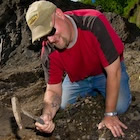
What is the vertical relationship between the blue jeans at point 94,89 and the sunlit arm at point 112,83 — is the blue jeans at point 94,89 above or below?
below

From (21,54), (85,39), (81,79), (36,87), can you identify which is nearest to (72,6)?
(21,54)

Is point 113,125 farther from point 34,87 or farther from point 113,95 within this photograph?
point 34,87

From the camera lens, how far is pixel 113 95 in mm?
2852

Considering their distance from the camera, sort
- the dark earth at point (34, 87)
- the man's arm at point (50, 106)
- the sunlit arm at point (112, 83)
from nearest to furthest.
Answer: the man's arm at point (50, 106)
the sunlit arm at point (112, 83)
the dark earth at point (34, 87)

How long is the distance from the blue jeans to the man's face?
86 centimetres

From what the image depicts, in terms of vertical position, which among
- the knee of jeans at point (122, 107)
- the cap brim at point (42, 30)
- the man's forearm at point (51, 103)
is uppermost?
the cap brim at point (42, 30)

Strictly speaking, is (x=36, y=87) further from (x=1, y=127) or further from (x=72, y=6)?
(x=72, y=6)

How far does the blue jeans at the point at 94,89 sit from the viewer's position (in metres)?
3.29

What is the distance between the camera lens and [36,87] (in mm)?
4582

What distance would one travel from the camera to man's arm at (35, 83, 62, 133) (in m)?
2.64

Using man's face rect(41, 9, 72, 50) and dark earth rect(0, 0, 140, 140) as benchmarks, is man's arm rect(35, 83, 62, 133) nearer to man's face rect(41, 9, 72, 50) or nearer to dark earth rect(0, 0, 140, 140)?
dark earth rect(0, 0, 140, 140)

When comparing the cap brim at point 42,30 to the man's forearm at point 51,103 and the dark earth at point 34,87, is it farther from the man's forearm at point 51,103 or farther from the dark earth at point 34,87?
the dark earth at point 34,87

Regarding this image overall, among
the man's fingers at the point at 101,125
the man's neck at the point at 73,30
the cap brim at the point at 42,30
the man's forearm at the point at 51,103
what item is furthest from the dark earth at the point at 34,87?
the cap brim at the point at 42,30

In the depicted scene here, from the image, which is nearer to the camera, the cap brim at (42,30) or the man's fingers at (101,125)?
the cap brim at (42,30)
